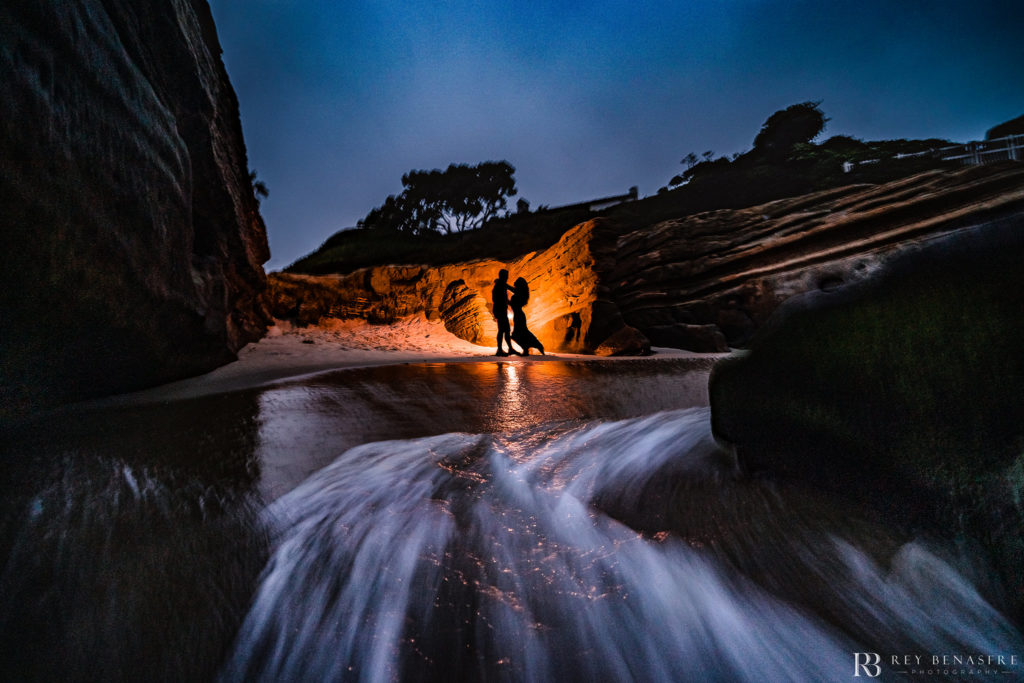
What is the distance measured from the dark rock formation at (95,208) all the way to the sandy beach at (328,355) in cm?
31

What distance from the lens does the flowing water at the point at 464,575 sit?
0.81 meters

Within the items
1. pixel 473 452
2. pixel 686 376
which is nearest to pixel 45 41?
pixel 473 452

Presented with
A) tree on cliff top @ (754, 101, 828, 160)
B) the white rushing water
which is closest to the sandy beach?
the white rushing water

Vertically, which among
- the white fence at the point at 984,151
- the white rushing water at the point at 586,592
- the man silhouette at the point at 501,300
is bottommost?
the white rushing water at the point at 586,592

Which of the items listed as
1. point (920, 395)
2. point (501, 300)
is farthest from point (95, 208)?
point (501, 300)

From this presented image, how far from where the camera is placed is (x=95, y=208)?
2.36 meters

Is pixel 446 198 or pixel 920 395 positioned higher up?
pixel 446 198

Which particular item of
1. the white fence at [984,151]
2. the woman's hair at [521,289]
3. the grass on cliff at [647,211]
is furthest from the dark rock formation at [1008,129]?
the woman's hair at [521,289]

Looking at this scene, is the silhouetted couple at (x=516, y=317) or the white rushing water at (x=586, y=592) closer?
the white rushing water at (x=586, y=592)

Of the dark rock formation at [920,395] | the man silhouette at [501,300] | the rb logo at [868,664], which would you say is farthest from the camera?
the man silhouette at [501,300]

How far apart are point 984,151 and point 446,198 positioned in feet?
69.0

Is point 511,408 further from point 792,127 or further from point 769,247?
point 792,127

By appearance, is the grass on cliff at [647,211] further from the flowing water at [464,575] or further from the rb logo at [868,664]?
the rb logo at [868,664]

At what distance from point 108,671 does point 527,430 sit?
1.80 metres
